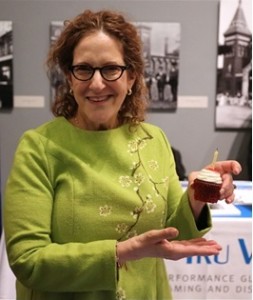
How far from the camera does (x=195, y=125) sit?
3.45 meters

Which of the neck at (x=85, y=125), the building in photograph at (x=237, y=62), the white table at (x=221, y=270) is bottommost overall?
the white table at (x=221, y=270)

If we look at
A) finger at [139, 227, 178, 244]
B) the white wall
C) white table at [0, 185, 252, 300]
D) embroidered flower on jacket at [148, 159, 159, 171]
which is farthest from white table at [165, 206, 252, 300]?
the white wall

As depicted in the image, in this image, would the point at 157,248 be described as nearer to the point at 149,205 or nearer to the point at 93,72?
the point at 149,205

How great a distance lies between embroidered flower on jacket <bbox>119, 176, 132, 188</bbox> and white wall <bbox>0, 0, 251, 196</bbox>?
94.5 inches

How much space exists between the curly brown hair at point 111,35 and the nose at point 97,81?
0.33 feet

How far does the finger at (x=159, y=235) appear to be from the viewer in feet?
2.72

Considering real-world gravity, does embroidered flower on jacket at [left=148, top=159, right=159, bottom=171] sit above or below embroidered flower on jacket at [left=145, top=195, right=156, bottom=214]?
above

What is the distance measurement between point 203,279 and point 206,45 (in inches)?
82.6

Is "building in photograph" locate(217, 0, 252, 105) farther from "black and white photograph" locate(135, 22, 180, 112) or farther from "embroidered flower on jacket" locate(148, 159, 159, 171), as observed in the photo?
"embroidered flower on jacket" locate(148, 159, 159, 171)

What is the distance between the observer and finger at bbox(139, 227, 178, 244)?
0.83m

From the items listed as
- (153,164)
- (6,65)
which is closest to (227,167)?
(153,164)

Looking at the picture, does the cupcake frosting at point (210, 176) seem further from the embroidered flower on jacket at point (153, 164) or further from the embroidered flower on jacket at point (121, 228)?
the embroidered flower on jacket at point (121, 228)

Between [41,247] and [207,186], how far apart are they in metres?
0.43

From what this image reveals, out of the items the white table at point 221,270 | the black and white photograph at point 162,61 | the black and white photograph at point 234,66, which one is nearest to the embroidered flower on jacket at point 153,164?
the white table at point 221,270
